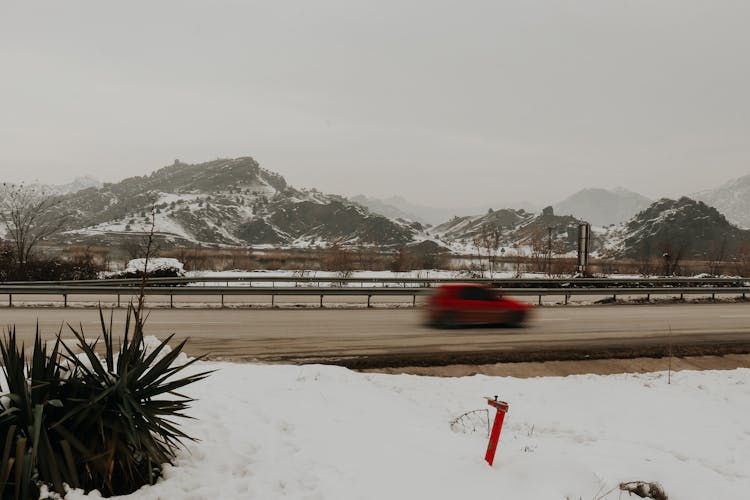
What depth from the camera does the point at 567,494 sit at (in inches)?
210

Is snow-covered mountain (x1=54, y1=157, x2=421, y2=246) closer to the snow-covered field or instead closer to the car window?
the car window

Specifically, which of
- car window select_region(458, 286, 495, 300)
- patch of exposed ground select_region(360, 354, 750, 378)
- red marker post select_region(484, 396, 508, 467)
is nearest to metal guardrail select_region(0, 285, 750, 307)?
car window select_region(458, 286, 495, 300)

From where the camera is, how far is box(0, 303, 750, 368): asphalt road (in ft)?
38.5

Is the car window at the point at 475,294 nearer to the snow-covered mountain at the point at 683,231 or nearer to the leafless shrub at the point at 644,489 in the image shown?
the leafless shrub at the point at 644,489

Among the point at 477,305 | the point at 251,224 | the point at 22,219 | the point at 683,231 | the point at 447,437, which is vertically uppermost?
the point at 251,224

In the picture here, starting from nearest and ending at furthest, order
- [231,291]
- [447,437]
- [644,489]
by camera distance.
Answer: [644,489] → [447,437] → [231,291]

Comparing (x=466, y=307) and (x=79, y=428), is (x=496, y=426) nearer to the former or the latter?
(x=79, y=428)

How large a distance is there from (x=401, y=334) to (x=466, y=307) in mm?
2402

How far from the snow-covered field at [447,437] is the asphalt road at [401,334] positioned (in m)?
1.46

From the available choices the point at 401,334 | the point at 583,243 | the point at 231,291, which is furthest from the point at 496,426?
the point at 583,243

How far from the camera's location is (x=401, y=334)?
14148 millimetres

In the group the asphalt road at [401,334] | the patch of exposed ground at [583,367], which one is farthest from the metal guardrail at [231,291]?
the patch of exposed ground at [583,367]

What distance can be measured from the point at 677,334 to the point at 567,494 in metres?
12.4

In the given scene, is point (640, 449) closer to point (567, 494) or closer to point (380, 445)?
point (567, 494)
